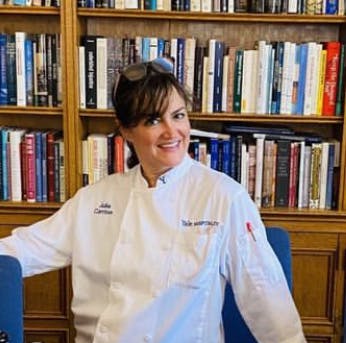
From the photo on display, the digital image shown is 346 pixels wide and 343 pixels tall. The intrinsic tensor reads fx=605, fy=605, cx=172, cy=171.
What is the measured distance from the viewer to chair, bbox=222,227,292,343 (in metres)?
1.57

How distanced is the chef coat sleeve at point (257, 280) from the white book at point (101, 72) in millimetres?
1038

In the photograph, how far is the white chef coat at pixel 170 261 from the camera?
1.44 meters

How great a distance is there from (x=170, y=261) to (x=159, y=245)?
0.17 feet

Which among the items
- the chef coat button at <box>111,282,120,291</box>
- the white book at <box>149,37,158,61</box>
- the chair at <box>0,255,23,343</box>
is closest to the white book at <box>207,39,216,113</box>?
the white book at <box>149,37,158,61</box>

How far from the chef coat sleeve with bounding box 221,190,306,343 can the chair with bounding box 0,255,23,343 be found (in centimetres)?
49

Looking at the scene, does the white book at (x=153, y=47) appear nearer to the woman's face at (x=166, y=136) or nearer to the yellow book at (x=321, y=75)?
the yellow book at (x=321, y=75)

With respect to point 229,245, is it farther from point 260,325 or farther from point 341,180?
point 341,180

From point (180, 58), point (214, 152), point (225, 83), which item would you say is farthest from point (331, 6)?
point (214, 152)

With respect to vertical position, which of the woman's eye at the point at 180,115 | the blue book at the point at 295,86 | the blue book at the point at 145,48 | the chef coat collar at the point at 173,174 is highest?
the blue book at the point at 145,48

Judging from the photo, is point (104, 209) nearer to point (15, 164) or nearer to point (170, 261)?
point (170, 261)

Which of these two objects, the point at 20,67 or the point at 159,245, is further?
the point at 20,67

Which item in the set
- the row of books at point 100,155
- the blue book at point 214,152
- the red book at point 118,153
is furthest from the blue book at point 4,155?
the blue book at point 214,152

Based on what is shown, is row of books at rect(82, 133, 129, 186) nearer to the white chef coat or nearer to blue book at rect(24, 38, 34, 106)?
blue book at rect(24, 38, 34, 106)

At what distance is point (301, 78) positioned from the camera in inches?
91.8
